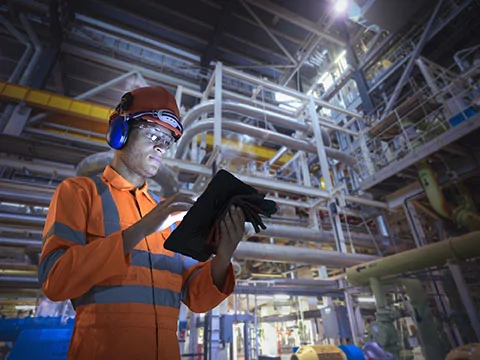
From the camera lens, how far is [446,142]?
6.54m

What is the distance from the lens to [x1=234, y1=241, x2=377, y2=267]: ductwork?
625cm

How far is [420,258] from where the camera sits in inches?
233

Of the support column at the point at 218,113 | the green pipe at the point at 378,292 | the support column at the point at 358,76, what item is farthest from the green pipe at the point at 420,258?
the support column at the point at 358,76

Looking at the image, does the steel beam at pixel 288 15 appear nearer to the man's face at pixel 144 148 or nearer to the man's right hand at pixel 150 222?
the man's face at pixel 144 148

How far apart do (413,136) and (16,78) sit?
47.6 feet

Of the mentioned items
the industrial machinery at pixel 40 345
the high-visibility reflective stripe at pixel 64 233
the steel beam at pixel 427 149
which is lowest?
the industrial machinery at pixel 40 345

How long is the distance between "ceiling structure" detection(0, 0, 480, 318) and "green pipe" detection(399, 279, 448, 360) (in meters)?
2.09

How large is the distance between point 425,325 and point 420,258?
1701mm

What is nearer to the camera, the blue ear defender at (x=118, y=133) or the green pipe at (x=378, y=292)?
the blue ear defender at (x=118, y=133)

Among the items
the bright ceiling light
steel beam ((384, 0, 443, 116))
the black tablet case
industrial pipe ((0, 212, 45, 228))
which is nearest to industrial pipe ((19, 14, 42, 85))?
industrial pipe ((0, 212, 45, 228))

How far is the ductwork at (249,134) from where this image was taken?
24.9 ft

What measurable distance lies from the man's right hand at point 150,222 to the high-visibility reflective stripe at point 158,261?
0.20 meters

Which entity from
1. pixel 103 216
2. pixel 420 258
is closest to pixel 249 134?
pixel 420 258

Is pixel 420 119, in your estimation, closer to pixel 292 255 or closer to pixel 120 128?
pixel 292 255
